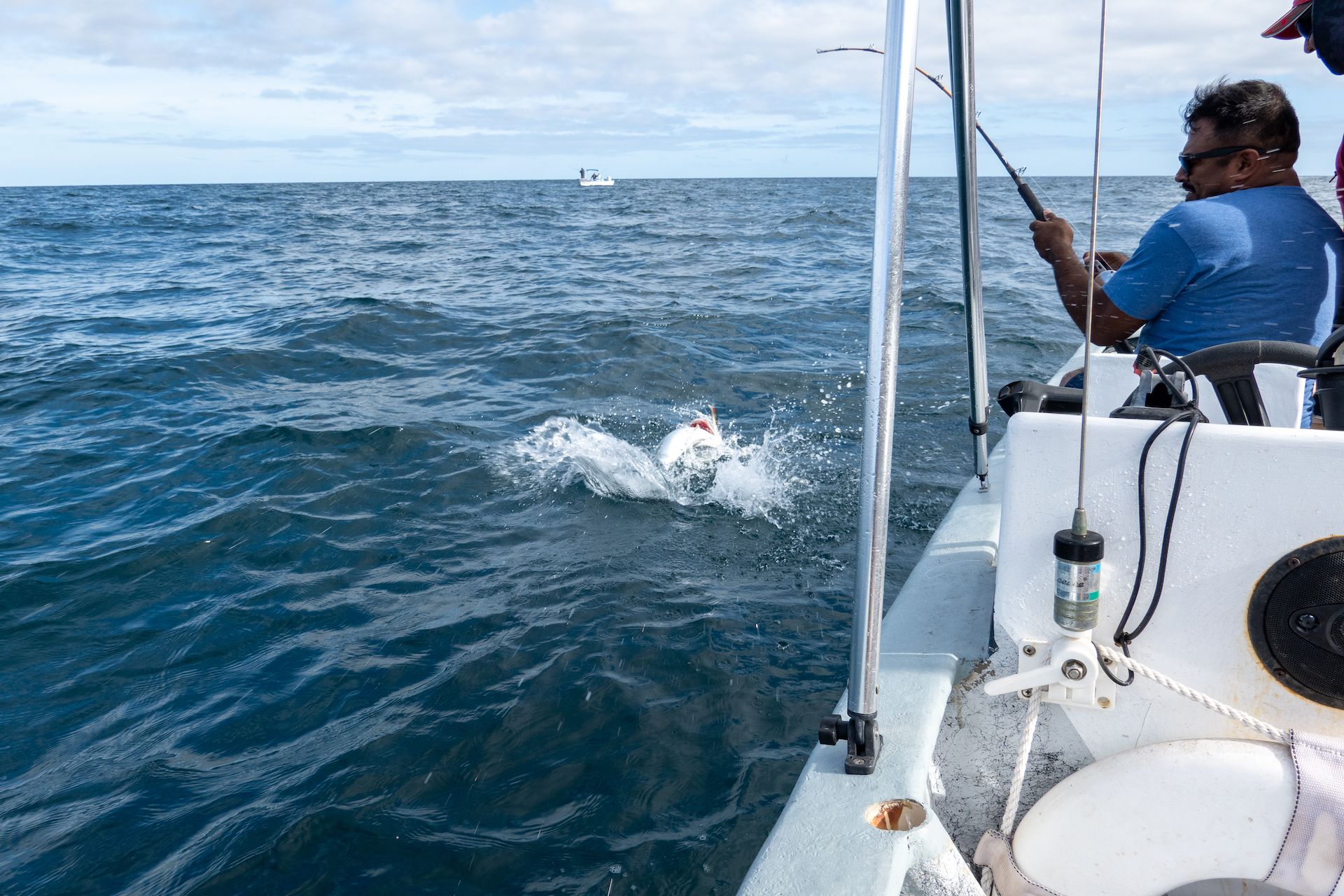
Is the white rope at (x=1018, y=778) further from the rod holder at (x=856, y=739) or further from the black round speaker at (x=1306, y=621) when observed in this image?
A: the black round speaker at (x=1306, y=621)

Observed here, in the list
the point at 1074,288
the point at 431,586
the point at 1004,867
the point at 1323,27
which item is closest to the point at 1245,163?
the point at 1323,27

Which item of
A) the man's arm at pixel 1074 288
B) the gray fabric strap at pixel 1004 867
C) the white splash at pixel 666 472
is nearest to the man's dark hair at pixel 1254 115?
the man's arm at pixel 1074 288

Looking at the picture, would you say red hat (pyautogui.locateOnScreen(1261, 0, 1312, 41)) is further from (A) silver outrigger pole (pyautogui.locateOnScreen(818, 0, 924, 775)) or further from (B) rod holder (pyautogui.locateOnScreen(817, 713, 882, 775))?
(B) rod holder (pyautogui.locateOnScreen(817, 713, 882, 775))

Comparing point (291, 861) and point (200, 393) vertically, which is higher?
point (200, 393)

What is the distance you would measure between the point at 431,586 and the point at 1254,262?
3.90 m

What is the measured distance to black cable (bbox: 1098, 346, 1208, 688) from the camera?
1624 millimetres

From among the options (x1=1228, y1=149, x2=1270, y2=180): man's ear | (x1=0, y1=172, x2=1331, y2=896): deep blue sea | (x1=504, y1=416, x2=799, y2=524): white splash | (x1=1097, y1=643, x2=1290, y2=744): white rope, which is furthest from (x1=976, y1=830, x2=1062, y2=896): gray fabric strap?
(x1=504, y1=416, x2=799, y2=524): white splash

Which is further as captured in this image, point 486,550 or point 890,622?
point 486,550

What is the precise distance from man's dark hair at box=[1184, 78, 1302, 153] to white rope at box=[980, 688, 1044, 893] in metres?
2.06

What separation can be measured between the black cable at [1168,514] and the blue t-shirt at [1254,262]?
0.96 m

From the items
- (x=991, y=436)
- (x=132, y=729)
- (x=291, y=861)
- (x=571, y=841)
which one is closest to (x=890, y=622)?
(x=571, y=841)

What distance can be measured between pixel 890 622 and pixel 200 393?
8198 mm

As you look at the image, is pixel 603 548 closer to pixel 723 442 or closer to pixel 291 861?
pixel 723 442

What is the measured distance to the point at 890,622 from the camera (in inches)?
95.3
